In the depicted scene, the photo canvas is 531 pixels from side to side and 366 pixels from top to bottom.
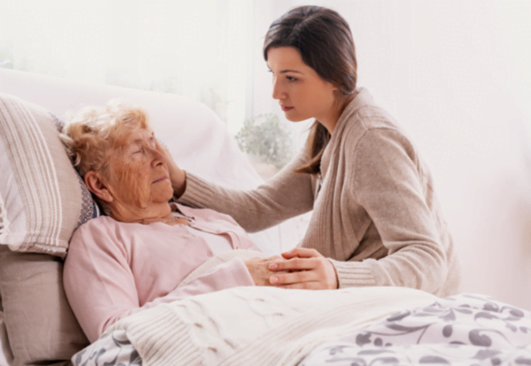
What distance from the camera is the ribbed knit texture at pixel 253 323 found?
674 mm

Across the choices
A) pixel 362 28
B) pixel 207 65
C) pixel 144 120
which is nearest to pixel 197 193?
pixel 144 120

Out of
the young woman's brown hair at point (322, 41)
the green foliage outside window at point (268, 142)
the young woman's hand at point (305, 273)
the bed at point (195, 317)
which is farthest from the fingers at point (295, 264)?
the green foliage outside window at point (268, 142)

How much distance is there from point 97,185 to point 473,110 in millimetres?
2301

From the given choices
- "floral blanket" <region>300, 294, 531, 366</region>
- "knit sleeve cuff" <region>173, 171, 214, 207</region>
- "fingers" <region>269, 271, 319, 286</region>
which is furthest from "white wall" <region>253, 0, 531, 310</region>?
"floral blanket" <region>300, 294, 531, 366</region>

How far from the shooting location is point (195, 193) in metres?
1.57

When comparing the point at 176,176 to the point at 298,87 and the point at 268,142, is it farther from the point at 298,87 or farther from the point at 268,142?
the point at 268,142

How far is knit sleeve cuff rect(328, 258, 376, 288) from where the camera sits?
1.10m

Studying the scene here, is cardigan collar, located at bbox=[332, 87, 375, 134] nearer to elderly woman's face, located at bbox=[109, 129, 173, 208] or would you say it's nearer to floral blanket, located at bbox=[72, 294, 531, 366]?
elderly woman's face, located at bbox=[109, 129, 173, 208]

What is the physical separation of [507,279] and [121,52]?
8.82ft

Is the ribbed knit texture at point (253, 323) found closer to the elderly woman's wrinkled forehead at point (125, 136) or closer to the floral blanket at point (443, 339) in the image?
the floral blanket at point (443, 339)

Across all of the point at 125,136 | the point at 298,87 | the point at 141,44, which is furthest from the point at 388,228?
the point at 141,44

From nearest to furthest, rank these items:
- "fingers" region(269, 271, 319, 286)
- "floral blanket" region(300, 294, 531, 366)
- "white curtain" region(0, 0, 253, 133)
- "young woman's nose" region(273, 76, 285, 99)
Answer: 1. "floral blanket" region(300, 294, 531, 366)
2. "fingers" region(269, 271, 319, 286)
3. "young woman's nose" region(273, 76, 285, 99)
4. "white curtain" region(0, 0, 253, 133)

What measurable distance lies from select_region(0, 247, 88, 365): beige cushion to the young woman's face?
843 mm

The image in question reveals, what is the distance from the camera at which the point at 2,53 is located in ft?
7.91
